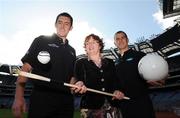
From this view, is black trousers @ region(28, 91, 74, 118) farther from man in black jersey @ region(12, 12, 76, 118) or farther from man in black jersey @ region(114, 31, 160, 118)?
man in black jersey @ region(114, 31, 160, 118)

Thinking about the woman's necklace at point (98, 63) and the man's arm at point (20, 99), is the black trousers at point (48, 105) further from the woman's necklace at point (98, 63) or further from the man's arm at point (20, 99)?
the woman's necklace at point (98, 63)

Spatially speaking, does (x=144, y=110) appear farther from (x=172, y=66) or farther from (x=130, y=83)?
(x=172, y=66)

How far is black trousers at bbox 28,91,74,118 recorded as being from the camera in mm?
4422

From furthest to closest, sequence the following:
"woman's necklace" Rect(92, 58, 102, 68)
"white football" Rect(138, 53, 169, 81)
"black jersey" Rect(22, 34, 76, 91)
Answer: "white football" Rect(138, 53, 169, 81) < "woman's necklace" Rect(92, 58, 102, 68) < "black jersey" Rect(22, 34, 76, 91)

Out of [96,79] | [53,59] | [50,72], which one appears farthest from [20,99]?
[96,79]

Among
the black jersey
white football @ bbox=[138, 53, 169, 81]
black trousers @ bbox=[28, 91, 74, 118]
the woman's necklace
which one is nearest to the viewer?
black trousers @ bbox=[28, 91, 74, 118]

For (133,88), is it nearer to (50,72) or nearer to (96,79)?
(96,79)

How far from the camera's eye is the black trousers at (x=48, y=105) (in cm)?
442

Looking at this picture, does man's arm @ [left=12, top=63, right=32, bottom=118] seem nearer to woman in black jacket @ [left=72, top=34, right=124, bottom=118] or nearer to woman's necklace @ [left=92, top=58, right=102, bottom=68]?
woman in black jacket @ [left=72, top=34, right=124, bottom=118]

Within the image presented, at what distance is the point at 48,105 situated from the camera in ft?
14.6

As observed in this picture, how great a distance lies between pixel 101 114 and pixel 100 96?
29cm

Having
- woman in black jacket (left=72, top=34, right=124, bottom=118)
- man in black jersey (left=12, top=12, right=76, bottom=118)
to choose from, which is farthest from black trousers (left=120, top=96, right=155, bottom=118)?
man in black jersey (left=12, top=12, right=76, bottom=118)

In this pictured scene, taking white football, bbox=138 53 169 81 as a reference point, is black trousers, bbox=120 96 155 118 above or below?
below

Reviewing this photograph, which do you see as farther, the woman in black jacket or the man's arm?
the woman in black jacket
